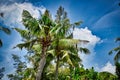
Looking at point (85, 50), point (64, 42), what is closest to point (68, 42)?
point (64, 42)

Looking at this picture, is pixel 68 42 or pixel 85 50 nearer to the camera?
pixel 68 42

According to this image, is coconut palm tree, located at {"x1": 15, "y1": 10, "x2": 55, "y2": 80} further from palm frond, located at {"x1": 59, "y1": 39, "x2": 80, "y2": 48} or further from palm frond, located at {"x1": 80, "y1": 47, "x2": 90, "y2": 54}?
palm frond, located at {"x1": 80, "y1": 47, "x2": 90, "y2": 54}

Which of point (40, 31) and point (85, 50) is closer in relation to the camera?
point (40, 31)

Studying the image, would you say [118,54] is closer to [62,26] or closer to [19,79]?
[62,26]

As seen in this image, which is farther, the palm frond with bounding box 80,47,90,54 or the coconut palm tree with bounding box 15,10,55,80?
the palm frond with bounding box 80,47,90,54

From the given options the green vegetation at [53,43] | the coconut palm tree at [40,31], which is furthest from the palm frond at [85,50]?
the coconut palm tree at [40,31]

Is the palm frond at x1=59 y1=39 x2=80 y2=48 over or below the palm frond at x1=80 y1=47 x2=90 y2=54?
below

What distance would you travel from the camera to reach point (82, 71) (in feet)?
95.3

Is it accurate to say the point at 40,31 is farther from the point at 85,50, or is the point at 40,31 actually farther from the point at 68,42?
the point at 85,50

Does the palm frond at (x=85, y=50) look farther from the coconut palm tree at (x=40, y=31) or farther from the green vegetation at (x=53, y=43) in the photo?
the coconut palm tree at (x=40, y=31)

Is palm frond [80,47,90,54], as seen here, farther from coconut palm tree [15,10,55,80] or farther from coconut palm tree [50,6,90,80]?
coconut palm tree [15,10,55,80]

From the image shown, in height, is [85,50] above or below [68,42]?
above

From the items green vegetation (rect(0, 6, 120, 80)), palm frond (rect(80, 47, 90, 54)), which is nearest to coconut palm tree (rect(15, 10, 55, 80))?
green vegetation (rect(0, 6, 120, 80))

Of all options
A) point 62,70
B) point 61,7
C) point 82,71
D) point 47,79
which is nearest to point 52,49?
point 82,71
